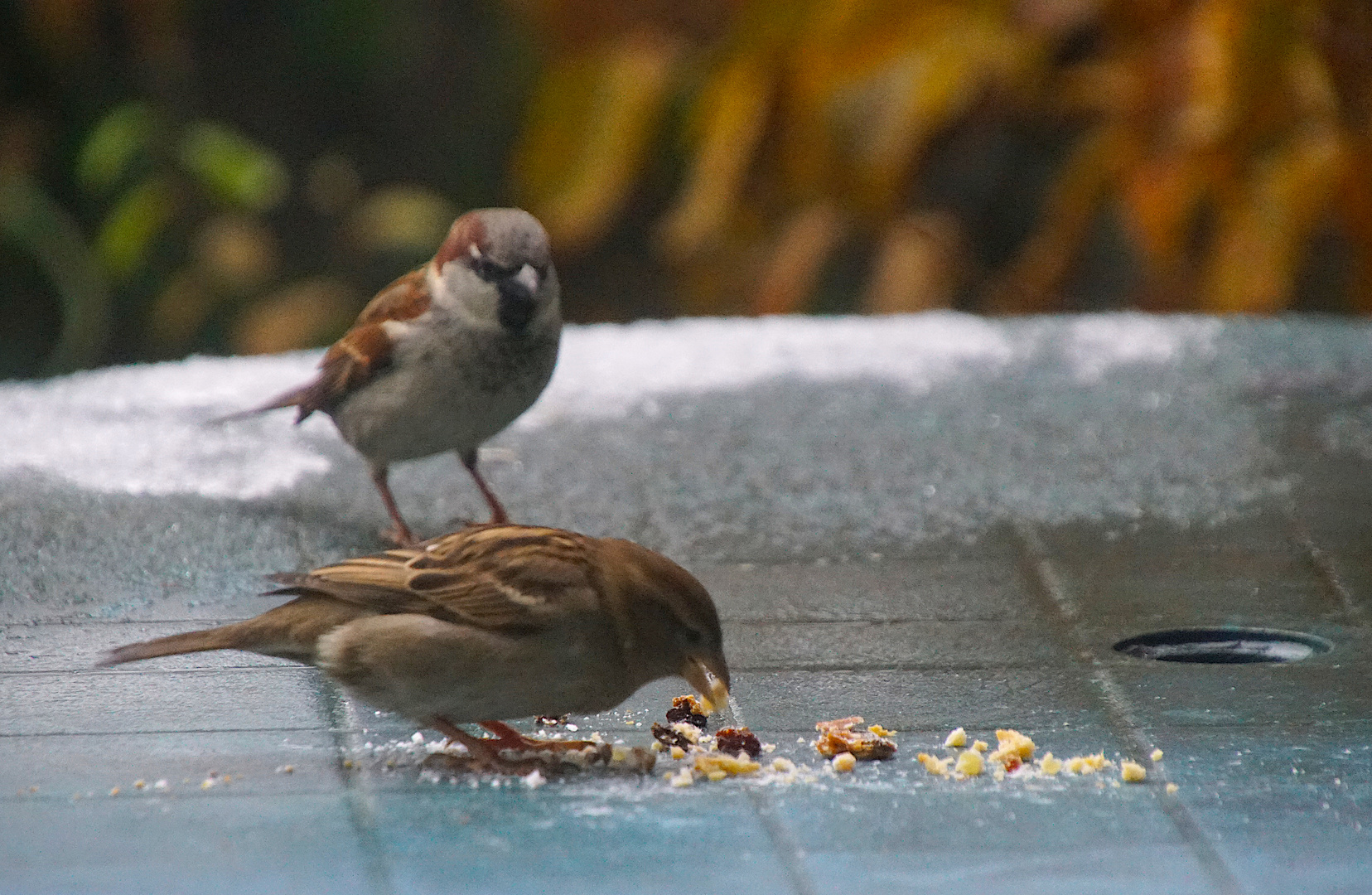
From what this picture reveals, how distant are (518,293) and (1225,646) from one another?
1.62m

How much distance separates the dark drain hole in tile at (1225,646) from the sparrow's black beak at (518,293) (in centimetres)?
146

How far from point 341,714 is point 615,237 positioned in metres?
7.43

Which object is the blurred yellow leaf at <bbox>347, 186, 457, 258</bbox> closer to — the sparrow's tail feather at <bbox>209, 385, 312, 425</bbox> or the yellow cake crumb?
the sparrow's tail feather at <bbox>209, 385, 312, 425</bbox>

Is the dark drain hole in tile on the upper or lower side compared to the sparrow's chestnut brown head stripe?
upper

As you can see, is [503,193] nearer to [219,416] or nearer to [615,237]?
[615,237]

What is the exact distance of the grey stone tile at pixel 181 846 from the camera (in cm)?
248

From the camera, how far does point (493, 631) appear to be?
2.94 meters

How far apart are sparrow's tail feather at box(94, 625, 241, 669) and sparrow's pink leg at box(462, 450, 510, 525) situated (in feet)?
4.94

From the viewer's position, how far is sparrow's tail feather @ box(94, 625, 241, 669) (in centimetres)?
297

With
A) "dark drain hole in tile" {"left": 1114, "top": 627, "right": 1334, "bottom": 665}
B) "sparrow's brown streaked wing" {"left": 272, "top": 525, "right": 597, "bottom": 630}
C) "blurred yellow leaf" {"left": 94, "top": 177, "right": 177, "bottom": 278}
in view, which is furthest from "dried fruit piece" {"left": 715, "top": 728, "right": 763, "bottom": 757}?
"blurred yellow leaf" {"left": 94, "top": 177, "right": 177, "bottom": 278}

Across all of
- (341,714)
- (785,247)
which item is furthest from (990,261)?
(341,714)

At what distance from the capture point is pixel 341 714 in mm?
3221

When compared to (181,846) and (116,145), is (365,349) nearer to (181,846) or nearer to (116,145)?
(181,846)

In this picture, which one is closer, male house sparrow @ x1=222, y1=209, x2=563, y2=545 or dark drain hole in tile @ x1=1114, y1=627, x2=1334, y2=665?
dark drain hole in tile @ x1=1114, y1=627, x2=1334, y2=665
